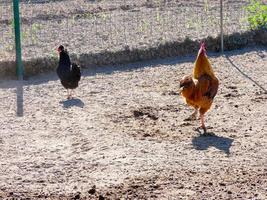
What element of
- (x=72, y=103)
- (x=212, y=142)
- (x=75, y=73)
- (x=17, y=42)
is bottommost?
(x=212, y=142)

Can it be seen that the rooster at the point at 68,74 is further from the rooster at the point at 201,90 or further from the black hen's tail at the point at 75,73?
the rooster at the point at 201,90

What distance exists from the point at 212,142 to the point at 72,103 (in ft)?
7.72

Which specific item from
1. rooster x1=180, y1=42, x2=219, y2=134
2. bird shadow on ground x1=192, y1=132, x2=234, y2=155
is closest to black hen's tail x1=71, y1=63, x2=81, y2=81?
rooster x1=180, y1=42, x2=219, y2=134

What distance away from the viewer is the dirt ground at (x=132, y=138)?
659 centimetres

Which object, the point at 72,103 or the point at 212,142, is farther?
the point at 72,103

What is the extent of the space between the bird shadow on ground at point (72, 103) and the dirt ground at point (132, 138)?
0.6 inches

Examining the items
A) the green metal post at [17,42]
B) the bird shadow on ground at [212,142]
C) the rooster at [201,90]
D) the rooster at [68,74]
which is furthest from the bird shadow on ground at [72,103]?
the bird shadow on ground at [212,142]

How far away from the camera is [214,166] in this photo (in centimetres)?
702

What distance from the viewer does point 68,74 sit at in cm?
947

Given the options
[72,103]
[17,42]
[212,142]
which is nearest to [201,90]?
[212,142]

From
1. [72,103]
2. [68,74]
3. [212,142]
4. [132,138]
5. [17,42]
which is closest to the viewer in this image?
[212,142]

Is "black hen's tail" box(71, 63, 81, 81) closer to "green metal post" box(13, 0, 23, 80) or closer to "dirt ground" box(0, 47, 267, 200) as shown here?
"dirt ground" box(0, 47, 267, 200)

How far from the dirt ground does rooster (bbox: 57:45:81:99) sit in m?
0.18

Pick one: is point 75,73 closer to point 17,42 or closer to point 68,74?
point 68,74
